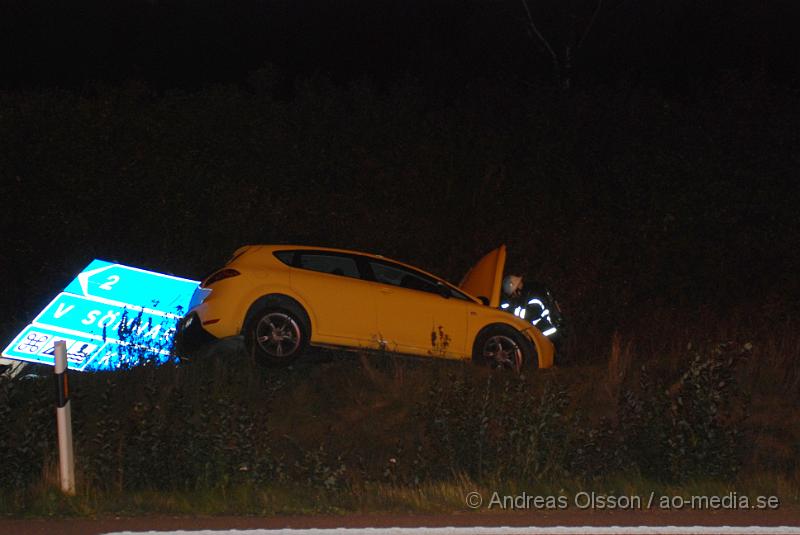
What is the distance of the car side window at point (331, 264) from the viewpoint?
41.8 ft

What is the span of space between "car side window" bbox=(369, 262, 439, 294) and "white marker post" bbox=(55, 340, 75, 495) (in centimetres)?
548

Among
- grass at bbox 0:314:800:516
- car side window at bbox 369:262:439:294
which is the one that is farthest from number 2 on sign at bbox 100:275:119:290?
car side window at bbox 369:262:439:294

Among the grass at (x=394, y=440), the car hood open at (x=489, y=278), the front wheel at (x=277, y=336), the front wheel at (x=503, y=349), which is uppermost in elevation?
the car hood open at (x=489, y=278)

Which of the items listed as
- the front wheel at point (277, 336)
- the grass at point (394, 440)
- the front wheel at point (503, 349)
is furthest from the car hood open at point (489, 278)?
the front wheel at point (277, 336)

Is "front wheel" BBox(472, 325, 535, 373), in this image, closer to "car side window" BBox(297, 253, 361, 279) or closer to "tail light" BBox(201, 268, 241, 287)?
"car side window" BBox(297, 253, 361, 279)

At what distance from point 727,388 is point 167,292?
22.3 feet

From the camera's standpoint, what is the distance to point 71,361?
482 inches

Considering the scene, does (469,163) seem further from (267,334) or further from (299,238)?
(267,334)

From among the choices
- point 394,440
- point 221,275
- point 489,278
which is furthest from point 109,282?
point 489,278

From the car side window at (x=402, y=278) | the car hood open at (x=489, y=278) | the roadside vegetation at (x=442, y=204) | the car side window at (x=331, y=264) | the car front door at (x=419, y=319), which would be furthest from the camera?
the car hood open at (x=489, y=278)

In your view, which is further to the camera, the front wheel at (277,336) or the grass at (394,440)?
the front wheel at (277,336)

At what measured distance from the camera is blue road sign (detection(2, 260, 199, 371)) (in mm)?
12133

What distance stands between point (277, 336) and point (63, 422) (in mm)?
4443

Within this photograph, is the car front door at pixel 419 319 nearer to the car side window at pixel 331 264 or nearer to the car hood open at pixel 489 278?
the car side window at pixel 331 264
